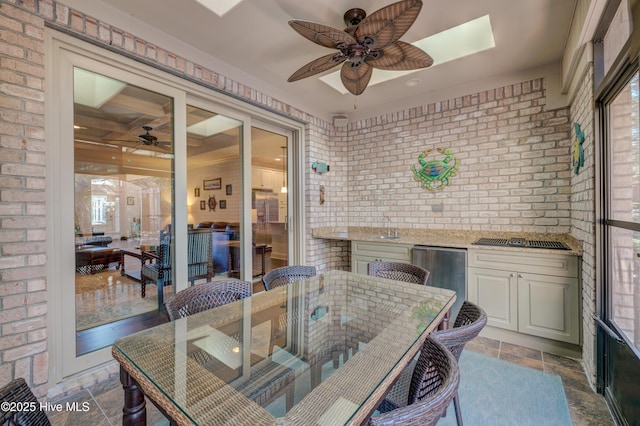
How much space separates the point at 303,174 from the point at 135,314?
8.14 feet

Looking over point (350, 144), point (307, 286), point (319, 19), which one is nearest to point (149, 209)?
point (307, 286)

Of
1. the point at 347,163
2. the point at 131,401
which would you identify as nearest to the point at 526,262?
A: the point at 347,163

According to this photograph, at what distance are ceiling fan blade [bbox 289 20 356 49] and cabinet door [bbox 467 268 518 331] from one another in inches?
93.8

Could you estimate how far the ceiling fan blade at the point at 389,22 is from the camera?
1561 millimetres

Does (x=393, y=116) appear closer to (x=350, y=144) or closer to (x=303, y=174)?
(x=350, y=144)

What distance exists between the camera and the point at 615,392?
5.73ft

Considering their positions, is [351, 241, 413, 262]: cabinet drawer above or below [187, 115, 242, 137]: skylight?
below

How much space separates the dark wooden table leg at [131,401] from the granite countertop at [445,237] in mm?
2743

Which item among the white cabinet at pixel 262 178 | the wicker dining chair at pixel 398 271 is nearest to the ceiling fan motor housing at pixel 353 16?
the wicker dining chair at pixel 398 271

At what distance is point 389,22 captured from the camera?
170cm

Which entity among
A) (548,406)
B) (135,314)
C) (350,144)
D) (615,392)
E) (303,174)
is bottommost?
(548,406)

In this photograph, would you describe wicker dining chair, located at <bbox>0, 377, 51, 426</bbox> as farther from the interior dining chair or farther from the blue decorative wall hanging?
the blue decorative wall hanging

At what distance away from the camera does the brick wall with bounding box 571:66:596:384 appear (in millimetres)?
2004

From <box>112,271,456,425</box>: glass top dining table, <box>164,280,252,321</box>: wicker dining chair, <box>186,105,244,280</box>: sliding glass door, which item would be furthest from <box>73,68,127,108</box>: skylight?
<box>112,271,456,425</box>: glass top dining table
